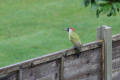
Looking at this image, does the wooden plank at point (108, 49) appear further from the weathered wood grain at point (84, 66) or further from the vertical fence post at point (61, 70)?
the vertical fence post at point (61, 70)

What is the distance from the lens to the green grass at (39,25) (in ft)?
29.1

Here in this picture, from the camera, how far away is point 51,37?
981 cm

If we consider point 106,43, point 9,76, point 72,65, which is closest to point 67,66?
point 72,65

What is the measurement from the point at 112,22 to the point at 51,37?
217cm

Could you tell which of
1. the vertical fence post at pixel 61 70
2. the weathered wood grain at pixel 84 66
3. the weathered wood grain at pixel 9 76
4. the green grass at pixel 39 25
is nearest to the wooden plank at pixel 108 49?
the weathered wood grain at pixel 84 66

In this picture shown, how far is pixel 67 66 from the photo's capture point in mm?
4902

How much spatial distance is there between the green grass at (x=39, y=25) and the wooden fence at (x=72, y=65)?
3.06m

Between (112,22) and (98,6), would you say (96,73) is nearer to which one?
(98,6)

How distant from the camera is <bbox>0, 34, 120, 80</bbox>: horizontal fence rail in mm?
4336

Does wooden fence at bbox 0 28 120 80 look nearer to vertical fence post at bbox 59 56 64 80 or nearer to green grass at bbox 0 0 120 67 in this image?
vertical fence post at bbox 59 56 64 80

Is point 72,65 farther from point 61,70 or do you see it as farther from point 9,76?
point 9,76

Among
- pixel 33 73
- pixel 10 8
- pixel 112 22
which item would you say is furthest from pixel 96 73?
pixel 10 8

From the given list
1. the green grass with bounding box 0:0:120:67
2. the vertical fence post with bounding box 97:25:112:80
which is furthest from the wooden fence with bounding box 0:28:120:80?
the green grass with bounding box 0:0:120:67

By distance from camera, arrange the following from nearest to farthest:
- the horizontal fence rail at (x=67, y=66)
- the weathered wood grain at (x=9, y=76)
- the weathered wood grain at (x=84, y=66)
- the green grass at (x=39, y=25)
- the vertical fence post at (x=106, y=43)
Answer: the weathered wood grain at (x=9, y=76)
the horizontal fence rail at (x=67, y=66)
the weathered wood grain at (x=84, y=66)
the vertical fence post at (x=106, y=43)
the green grass at (x=39, y=25)
